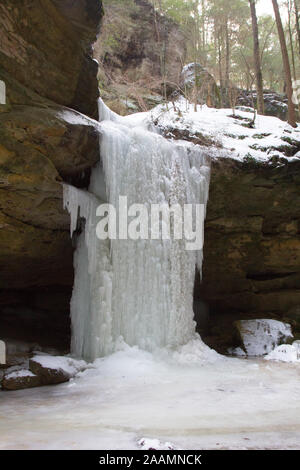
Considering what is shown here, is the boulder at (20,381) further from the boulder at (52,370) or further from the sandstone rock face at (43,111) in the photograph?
the sandstone rock face at (43,111)

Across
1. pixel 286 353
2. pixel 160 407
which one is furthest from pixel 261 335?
pixel 160 407

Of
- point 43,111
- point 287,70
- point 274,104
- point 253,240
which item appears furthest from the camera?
point 274,104

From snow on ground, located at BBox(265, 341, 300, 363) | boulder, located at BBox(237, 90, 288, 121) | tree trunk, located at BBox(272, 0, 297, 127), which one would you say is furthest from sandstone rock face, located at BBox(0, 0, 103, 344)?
boulder, located at BBox(237, 90, 288, 121)

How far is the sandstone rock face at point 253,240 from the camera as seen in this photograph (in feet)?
25.6

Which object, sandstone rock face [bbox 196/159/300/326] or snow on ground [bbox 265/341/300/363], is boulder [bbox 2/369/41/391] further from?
sandstone rock face [bbox 196/159/300/326]

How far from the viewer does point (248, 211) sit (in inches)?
333

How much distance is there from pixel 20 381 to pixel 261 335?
5103mm

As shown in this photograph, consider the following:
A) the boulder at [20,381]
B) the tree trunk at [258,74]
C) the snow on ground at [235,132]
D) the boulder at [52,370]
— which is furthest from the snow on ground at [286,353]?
the tree trunk at [258,74]

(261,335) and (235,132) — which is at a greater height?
(235,132)

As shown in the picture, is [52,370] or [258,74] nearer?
[52,370]

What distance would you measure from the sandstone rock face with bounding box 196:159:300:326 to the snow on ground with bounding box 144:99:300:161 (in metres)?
0.30

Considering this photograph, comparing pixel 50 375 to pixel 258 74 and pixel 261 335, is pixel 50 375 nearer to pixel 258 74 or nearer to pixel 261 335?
pixel 261 335

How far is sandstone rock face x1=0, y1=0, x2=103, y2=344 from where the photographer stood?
5293mm

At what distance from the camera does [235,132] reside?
27.3ft
